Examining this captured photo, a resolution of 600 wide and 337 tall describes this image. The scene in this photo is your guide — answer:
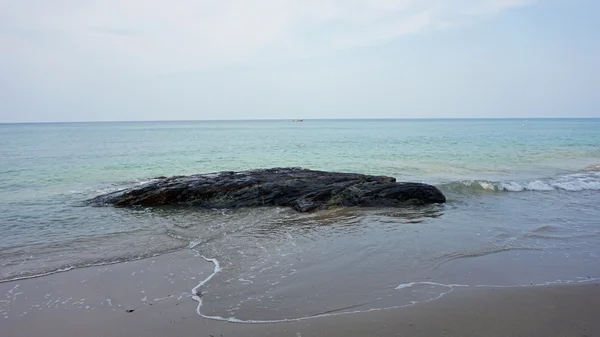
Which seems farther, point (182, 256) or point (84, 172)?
point (84, 172)

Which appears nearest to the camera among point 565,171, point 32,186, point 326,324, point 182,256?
point 326,324

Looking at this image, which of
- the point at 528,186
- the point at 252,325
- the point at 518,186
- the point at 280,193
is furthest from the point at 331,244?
the point at 528,186

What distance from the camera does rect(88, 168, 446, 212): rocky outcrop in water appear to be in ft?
49.3

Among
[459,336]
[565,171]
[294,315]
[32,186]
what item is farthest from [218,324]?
[565,171]

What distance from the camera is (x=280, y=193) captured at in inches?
619

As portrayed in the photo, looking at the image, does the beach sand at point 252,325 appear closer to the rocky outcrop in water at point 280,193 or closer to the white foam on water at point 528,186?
the rocky outcrop in water at point 280,193

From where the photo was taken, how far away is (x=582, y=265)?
8.45m

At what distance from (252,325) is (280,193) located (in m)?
9.83

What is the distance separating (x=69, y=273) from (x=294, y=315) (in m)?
5.25

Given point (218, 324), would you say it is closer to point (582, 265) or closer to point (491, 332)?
point (491, 332)

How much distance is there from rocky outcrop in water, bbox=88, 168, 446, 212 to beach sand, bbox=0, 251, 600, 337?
7.59 m

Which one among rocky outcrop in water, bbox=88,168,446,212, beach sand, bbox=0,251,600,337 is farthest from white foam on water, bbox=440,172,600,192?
beach sand, bbox=0,251,600,337

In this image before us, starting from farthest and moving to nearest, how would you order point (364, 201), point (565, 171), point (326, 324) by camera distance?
point (565, 171)
point (364, 201)
point (326, 324)

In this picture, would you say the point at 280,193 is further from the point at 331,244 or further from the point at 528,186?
the point at 528,186
